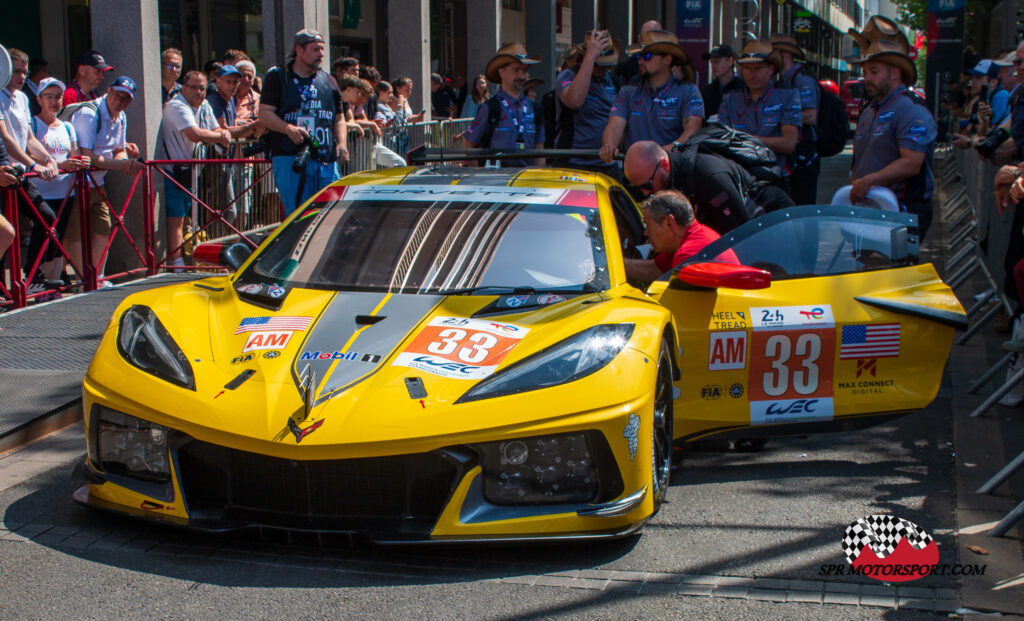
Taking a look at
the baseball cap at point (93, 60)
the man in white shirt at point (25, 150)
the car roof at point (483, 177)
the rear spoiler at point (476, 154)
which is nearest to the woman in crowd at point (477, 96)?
the baseball cap at point (93, 60)

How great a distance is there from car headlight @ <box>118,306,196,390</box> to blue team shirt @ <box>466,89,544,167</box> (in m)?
5.34

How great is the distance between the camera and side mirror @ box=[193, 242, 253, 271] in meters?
5.31

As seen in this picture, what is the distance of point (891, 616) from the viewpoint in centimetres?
358

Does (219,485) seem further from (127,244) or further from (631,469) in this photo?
(127,244)

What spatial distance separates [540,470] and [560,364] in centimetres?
39

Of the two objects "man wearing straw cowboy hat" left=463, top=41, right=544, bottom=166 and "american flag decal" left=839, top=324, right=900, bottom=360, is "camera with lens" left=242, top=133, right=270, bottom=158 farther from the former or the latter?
"american flag decal" left=839, top=324, right=900, bottom=360

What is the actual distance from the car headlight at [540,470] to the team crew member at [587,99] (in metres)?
5.60

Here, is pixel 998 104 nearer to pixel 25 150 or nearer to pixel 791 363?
pixel 791 363

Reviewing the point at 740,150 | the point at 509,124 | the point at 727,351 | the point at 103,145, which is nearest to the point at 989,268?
the point at 740,150

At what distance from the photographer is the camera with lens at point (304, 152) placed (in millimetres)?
9156

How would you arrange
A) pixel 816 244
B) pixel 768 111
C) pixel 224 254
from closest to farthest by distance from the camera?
pixel 816 244 < pixel 224 254 < pixel 768 111

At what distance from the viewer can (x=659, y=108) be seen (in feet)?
29.1

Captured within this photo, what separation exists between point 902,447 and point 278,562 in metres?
3.25

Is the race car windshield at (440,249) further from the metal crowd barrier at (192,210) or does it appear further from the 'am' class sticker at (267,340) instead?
the metal crowd barrier at (192,210)
